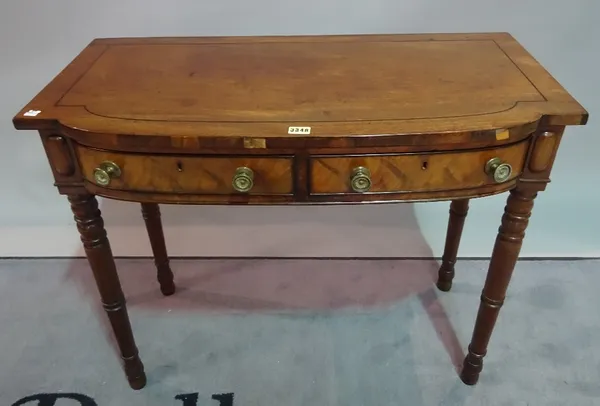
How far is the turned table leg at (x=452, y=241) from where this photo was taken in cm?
154

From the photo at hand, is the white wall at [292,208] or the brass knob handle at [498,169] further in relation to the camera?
the white wall at [292,208]

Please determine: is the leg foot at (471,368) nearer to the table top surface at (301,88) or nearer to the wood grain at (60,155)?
the table top surface at (301,88)

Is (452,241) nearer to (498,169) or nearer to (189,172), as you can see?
(498,169)

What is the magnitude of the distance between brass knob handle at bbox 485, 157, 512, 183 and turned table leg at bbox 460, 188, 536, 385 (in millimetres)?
76

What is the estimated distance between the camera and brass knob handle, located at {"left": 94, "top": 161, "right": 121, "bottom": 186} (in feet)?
3.35

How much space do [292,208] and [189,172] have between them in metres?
0.96

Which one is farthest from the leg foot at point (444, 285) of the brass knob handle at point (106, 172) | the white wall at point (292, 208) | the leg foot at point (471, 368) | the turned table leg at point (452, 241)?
the brass knob handle at point (106, 172)

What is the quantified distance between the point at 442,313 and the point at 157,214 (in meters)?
0.87

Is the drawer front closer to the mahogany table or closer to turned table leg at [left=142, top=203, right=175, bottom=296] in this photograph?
the mahogany table

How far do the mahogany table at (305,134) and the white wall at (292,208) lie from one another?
46 centimetres

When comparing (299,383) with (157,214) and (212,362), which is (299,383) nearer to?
(212,362)

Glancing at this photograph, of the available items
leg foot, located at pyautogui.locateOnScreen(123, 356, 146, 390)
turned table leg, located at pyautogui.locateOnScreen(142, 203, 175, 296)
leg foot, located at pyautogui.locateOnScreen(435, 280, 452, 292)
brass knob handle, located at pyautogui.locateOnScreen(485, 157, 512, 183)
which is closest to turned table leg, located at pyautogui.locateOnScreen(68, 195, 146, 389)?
leg foot, located at pyautogui.locateOnScreen(123, 356, 146, 390)

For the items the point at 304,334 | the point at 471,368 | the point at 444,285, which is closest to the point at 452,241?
the point at 444,285

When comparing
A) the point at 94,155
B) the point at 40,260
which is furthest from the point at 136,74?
the point at 40,260
